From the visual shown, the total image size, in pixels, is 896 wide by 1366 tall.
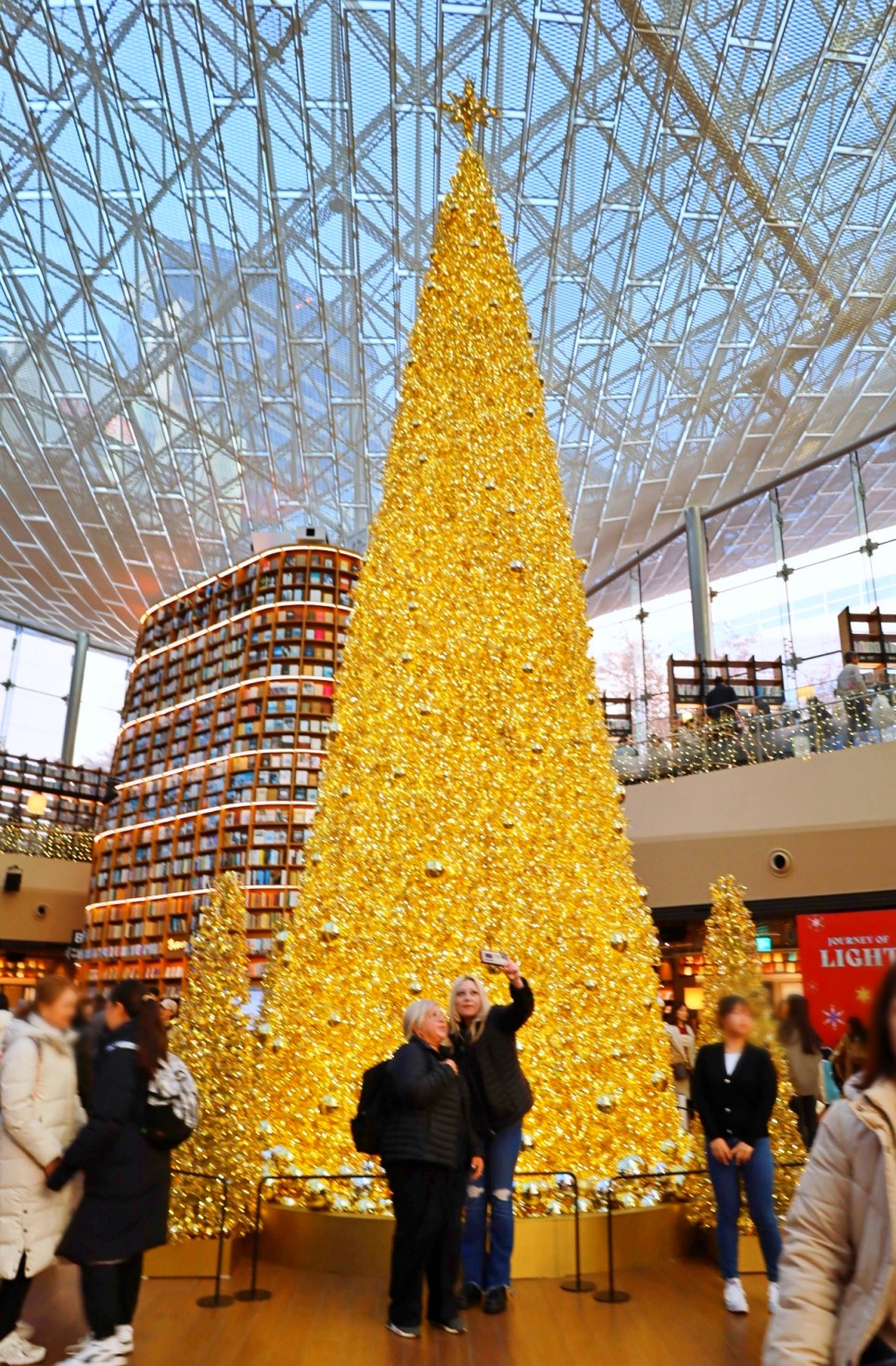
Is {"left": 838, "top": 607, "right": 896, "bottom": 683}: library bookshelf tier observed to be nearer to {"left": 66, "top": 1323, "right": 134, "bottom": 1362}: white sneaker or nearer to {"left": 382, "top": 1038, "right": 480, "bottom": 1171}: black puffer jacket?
{"left": 382, "top": 1038, "right": 480, "bottom": 1171}: black puffer jacket

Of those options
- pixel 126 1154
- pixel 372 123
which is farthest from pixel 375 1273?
pixel 372 123

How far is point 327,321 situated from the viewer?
17094 millimetres

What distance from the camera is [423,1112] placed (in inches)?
119

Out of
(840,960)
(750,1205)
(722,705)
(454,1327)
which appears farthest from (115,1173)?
(722,705)

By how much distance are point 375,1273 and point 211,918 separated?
203 centimetres

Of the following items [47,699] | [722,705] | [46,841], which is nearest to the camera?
[722,705]

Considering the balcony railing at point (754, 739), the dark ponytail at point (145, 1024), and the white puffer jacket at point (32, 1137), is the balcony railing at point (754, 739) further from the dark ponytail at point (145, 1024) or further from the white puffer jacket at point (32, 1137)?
the white puffer jacket at point (32, 1137)

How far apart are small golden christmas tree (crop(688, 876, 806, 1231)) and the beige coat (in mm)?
2599

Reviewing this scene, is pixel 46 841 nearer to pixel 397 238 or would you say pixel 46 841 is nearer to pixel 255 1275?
pixel 397 238

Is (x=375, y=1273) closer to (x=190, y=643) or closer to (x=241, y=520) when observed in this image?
(x=190, y=643)

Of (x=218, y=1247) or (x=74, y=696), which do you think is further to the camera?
(x=74, y=696)

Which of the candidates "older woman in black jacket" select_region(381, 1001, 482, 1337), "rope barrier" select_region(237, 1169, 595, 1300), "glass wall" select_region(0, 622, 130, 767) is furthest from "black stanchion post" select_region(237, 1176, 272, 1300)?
"glass wall" select_region(0, 622, 130, 767)

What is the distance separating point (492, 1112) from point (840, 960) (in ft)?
18.6

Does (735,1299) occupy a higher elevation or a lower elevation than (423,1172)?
lower
